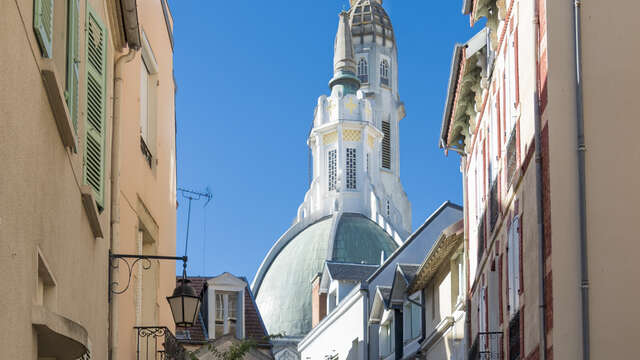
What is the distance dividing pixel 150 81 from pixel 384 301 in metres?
22.1

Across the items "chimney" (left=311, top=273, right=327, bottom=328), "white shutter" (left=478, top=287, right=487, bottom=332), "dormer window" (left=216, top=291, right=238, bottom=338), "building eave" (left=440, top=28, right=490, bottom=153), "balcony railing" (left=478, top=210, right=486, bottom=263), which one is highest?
"building eave" (left=440, top=28, right=490, bottom=153)

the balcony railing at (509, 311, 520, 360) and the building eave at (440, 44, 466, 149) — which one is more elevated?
the building eave at (440, 44, 466, 149)

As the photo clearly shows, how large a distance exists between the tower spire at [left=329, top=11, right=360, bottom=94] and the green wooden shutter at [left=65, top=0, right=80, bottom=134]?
7783 centimetres

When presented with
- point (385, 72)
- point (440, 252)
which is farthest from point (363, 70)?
point (440, 252)

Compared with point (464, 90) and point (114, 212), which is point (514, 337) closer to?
point (114, 212)

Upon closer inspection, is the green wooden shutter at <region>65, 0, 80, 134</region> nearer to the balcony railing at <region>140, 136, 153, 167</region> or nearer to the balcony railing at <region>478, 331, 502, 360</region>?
the balcony railing at <region>140, 136, 153, 167</region>

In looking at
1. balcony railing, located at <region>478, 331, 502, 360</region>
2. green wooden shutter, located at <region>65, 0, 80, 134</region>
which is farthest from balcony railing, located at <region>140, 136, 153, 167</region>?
balcony railing, located at <region>478, 331, 502, 360</region>

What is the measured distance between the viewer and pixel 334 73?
90.6 m

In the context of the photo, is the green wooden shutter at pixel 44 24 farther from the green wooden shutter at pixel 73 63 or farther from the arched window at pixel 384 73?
the arched window at pixel 384 73

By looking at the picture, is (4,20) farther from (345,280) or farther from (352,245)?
(352,245)

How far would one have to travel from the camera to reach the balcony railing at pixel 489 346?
810 inches

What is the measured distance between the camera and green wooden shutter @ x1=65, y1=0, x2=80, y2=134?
32.6ft

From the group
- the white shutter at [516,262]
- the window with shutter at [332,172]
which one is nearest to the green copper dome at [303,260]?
the window with shutter at [332,172]

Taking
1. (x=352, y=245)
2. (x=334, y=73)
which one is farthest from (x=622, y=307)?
(x=334, y=73)
